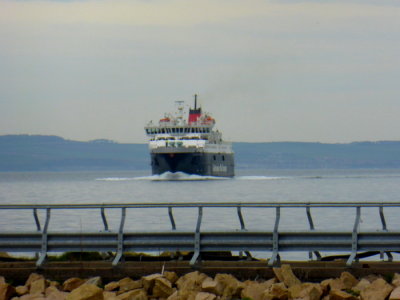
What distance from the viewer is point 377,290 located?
12.7 meters

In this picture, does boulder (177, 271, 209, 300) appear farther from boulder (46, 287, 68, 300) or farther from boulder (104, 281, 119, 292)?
boulder (46, 287, 68, 300)

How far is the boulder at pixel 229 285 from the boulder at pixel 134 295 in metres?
1.02

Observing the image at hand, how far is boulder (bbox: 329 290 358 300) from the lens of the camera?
12.6 meters

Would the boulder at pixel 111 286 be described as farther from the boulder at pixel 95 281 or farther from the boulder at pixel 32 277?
the boulder at pixel 32 277

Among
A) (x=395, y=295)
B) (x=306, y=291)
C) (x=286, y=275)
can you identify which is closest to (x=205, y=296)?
Answer: (x=306, y=291)

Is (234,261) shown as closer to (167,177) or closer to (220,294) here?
(220,294)

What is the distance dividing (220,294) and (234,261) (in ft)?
4.61

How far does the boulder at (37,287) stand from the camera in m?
13.8

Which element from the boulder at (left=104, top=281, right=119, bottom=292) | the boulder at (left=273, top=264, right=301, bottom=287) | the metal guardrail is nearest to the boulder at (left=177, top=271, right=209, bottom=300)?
the metal guardrail

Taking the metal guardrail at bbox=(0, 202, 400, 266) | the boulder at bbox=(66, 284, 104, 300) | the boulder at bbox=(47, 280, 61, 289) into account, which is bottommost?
the boulder at bbox=(47, 280, 61, 289)

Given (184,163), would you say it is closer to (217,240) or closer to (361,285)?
(217,240)

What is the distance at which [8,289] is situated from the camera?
44.7 feet

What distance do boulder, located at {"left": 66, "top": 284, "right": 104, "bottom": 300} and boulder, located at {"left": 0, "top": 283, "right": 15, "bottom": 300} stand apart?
1092 mm

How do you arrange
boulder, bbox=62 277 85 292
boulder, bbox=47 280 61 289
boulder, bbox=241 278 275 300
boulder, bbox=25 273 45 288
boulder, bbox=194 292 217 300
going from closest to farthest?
boulder, bbox=194 292 217 300
boulder, bbox=241 278 275 300
boulder, bbox=62 277 85 292
boulder, bbox=47 280 61 289
boulder, bbox=25 273 45 288
